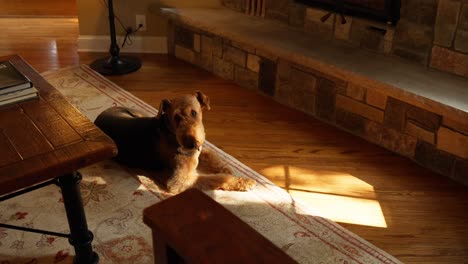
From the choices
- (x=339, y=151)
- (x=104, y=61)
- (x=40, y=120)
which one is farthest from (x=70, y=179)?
(x=104, y=61)

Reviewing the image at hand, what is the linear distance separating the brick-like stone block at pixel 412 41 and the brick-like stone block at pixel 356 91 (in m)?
0.27

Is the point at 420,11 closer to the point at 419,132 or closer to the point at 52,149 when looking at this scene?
the point at 419,132

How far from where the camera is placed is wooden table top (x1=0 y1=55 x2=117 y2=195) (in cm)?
154

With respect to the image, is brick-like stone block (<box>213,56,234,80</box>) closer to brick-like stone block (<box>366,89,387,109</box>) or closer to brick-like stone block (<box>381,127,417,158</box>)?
brick-like stone block (<box>366,89,387,109</box>)

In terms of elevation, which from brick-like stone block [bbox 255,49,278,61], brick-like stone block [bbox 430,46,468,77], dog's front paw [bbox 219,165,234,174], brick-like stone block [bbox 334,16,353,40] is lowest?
dog's front paw [bbox 219,165,234,174]

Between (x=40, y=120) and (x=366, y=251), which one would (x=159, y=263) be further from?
(x=366, y=251)

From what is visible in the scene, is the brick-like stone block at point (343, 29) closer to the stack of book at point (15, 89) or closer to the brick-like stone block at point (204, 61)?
the brick-like stone block at point (204, 61)

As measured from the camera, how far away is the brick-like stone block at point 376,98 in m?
2.68

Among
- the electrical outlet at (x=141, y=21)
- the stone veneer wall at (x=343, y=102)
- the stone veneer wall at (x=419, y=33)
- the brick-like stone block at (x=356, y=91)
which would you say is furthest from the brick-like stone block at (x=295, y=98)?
the electrical outlet at (x=141, y=21)

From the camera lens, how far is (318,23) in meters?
3.11

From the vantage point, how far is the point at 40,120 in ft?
5.90

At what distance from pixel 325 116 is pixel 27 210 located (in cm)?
170

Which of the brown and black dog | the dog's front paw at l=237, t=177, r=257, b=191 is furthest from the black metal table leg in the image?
the dog's front paw at l=237, t=177, r=257, b=191

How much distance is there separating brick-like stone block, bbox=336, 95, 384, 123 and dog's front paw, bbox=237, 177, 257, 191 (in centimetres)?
81
